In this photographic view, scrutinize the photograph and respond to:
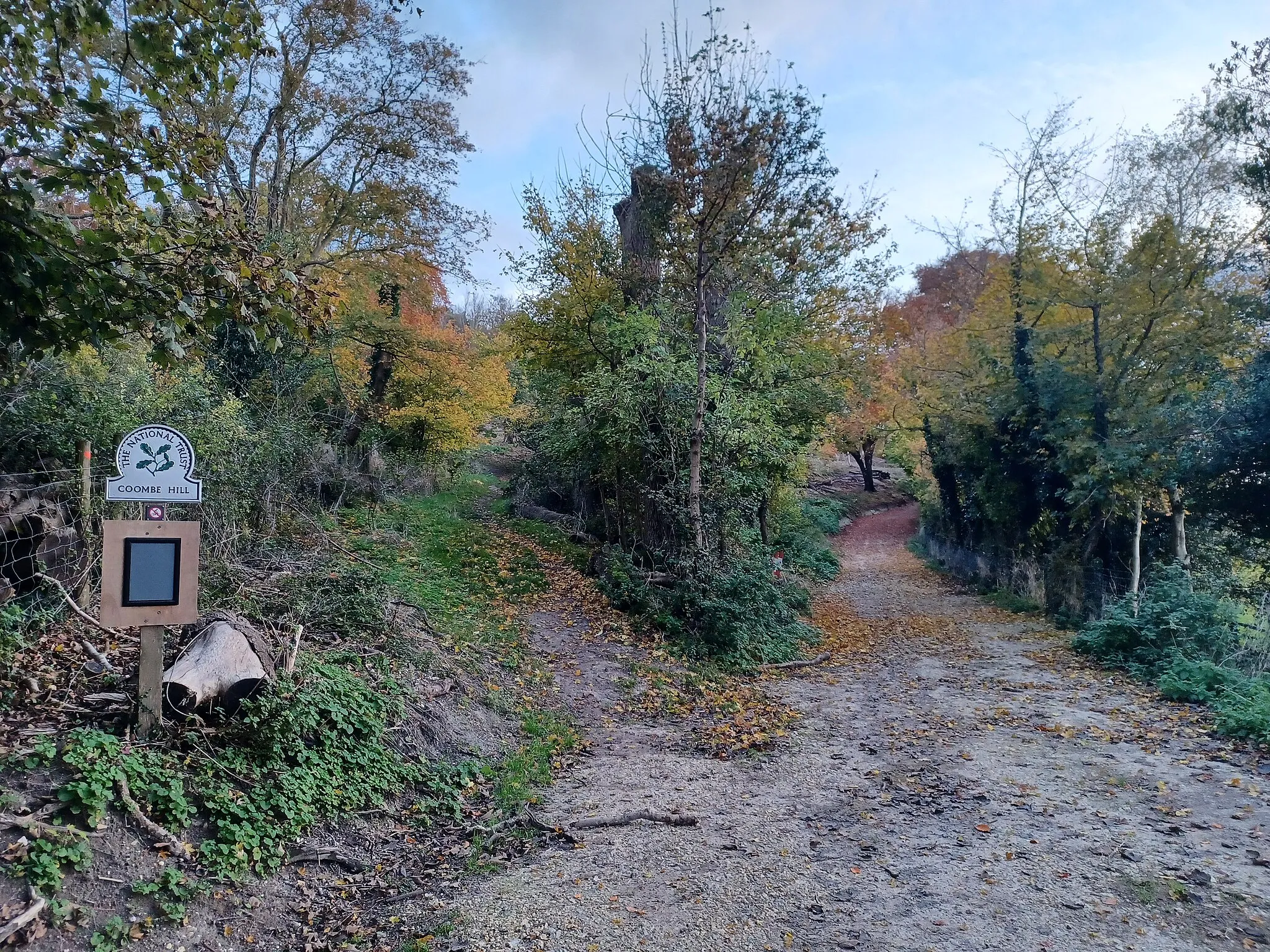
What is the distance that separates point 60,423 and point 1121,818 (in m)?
9.10

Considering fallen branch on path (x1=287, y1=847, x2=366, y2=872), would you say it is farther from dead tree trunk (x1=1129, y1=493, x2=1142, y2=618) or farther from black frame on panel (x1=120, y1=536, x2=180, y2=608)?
dead tree trunk (x1=1129, y1=493, x2=1142, y2=618)

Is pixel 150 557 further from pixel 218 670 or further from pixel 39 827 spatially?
pixel 39 827

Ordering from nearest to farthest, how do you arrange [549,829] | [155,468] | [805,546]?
[155,468] → [549,829] → [805,546]

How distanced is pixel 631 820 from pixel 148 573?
3585mm

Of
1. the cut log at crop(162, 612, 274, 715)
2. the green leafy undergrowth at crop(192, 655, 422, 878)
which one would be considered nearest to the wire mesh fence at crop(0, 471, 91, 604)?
the cut log at crop(162, 612, 274, 715)

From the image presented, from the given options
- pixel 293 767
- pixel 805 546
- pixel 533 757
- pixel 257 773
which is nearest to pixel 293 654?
pixel 293 767

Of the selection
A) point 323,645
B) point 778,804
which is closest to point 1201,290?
point 778,804

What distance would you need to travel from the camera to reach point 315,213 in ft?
57.1

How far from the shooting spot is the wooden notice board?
4191 mm

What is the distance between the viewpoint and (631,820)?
513 cm

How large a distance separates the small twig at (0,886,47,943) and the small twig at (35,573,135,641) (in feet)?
6.66

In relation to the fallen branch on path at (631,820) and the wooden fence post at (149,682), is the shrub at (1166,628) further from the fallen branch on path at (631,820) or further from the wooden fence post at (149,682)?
the wooden fence post at (149,682)

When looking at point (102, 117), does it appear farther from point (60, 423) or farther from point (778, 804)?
point (778, 804)

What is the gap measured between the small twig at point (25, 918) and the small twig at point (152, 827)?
22.8 inches
